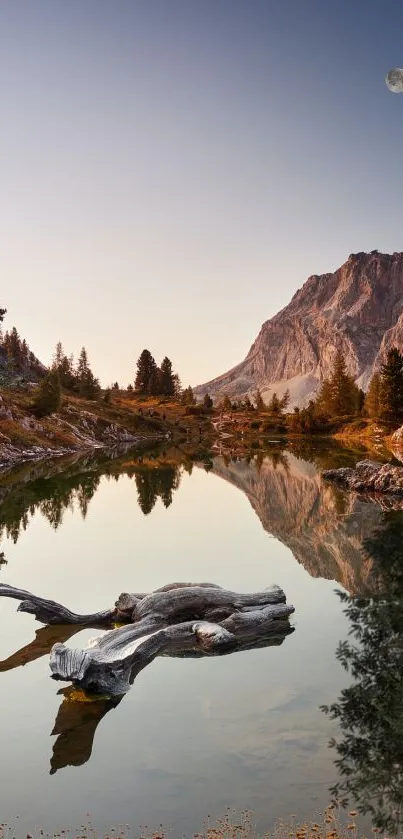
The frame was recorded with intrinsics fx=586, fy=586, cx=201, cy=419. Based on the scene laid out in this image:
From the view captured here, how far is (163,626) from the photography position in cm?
1566

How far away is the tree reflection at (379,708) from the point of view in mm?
8094

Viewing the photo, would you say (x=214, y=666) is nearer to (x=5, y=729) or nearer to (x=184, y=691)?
(x=184, y=691)

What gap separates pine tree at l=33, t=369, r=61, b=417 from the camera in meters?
98.8

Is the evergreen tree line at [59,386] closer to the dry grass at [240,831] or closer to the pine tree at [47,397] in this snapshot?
the pine tree at [47,397]

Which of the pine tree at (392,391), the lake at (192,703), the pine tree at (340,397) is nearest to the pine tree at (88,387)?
the pine tree at (340,397)

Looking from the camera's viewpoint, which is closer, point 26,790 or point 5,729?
point 26,790

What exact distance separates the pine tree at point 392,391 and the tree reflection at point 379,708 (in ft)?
326

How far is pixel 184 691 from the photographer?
12.5m

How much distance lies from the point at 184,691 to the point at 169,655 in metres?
2.16

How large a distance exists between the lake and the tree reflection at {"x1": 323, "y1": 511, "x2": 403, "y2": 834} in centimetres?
4

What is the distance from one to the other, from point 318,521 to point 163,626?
17911mm

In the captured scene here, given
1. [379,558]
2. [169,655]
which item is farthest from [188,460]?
[379,558]

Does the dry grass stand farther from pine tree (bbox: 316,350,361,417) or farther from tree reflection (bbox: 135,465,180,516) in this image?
pine tree (bbox: 316,350,361,417)

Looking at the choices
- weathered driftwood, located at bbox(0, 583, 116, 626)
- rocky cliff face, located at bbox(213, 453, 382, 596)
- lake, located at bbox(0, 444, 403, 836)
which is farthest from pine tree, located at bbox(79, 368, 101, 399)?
weathered driftwood, located at bbox(0, 583, 116, 626)
